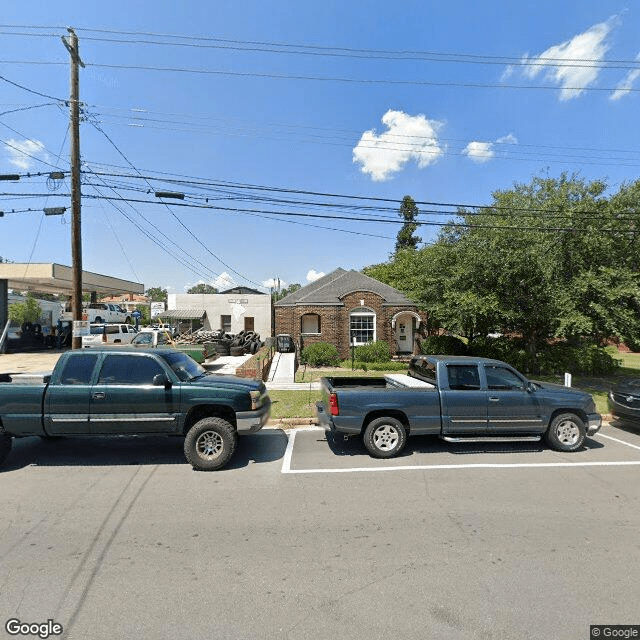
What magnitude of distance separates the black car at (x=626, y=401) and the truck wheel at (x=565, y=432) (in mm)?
1990

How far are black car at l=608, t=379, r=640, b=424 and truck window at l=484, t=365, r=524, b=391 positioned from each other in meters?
3.08

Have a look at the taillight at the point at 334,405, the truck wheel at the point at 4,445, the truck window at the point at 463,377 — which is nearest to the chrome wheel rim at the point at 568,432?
the truck window at the point at 463,377

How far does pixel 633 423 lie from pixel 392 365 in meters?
9.98

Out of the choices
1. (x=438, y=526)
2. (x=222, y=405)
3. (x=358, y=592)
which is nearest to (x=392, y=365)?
(x=222, y=405)

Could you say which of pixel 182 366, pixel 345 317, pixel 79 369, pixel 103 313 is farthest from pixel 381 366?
pixel 103 313

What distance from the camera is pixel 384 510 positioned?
4406 mm

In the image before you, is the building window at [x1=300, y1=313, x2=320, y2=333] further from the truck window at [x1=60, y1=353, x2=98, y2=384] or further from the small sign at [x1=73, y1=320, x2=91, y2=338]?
the truck window at [x1=60, y1=353, x2=98, y2=384]

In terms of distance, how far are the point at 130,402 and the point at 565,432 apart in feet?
24.0

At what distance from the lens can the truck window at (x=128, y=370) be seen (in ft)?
19.4

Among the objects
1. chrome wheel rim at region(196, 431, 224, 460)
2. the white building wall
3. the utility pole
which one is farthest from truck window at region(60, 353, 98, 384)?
the white building wall

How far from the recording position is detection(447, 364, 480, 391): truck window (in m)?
6.52

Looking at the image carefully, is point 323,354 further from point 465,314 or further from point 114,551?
A: point 114,551

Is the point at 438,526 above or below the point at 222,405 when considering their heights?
below

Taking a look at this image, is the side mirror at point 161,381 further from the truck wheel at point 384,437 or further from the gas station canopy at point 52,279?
the gas station canopy at point 52,279
